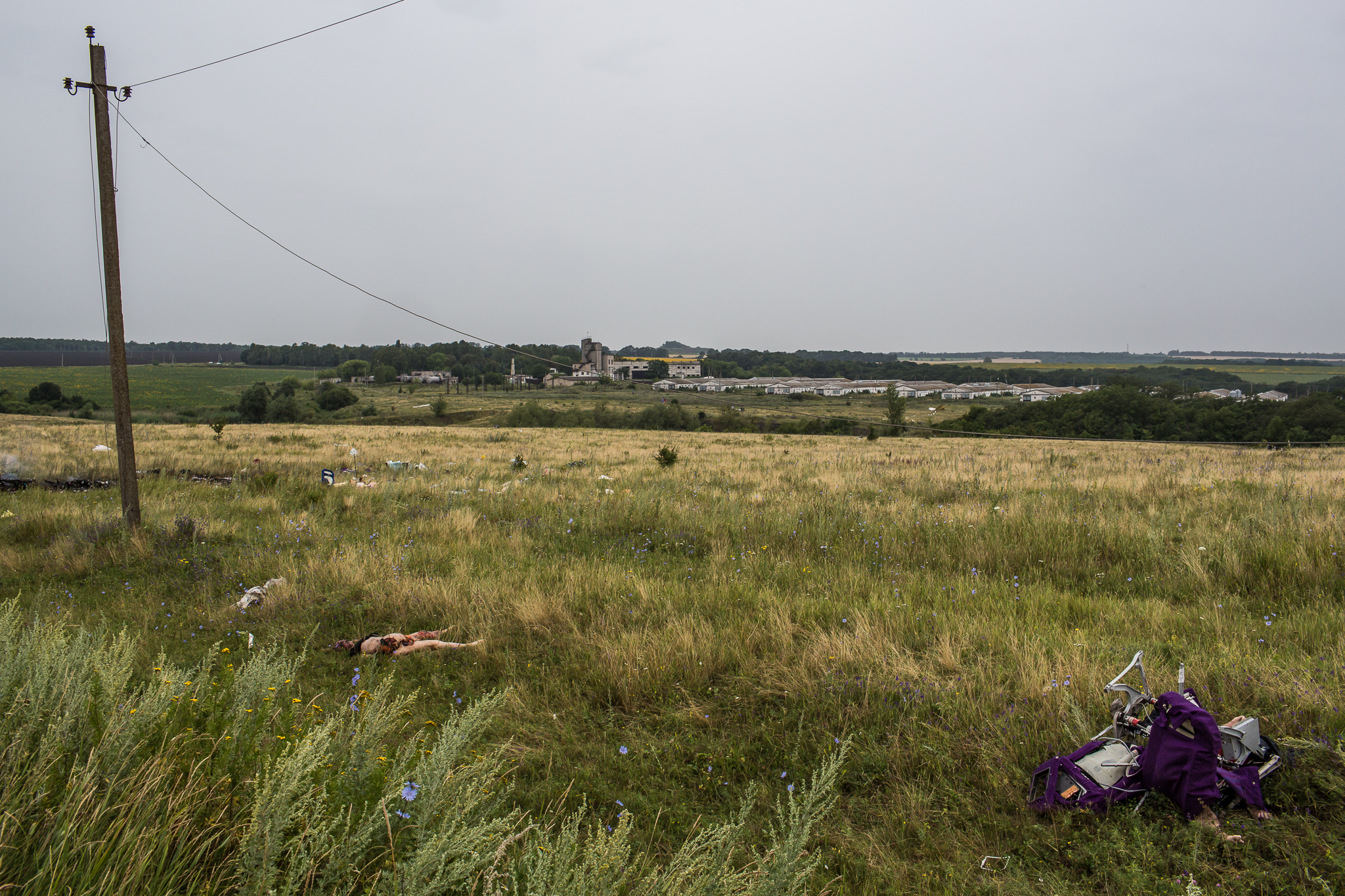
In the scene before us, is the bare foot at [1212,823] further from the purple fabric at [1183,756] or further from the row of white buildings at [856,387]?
the row of white buildings at [856,387]

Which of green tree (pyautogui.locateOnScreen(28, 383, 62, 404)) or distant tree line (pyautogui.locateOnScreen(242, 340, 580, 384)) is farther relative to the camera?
distant tree line (pyautogui.locateOnScreen(242, 340, 580, 384))

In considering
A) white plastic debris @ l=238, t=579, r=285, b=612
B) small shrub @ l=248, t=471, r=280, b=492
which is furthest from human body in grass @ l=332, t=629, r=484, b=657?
small shrub @ l=248, t=471, r=280, b=492

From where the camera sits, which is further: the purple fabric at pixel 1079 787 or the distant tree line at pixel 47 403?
the distant tree line at pixel 47 403

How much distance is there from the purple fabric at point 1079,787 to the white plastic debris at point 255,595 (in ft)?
22.0

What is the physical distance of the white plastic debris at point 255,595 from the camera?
20.2 ft

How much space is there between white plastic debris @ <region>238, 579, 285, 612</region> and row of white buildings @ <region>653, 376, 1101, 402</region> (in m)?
85.3

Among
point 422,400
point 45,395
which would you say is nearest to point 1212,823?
point 422,400

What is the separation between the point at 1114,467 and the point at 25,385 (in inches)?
4431

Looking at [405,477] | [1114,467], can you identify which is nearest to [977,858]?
[405,477]

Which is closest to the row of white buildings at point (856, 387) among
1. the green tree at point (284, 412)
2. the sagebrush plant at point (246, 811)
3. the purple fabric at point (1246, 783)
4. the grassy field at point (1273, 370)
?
the grassy field at point (1273, 370)

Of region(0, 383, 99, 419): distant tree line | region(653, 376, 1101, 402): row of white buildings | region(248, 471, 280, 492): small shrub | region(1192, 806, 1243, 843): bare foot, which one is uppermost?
region(653, 376, 1101, 402): row of white buildings

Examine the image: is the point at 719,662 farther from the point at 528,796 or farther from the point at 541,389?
the point at 541,389

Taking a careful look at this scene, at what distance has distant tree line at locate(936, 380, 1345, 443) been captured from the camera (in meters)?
50.0

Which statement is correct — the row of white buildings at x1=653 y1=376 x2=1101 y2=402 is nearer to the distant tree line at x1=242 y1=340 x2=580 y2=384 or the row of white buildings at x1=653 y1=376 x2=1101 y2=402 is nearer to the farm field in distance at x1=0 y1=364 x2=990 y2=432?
the farm field in distance at x1=0 y1=364 x2=990 y2=432
